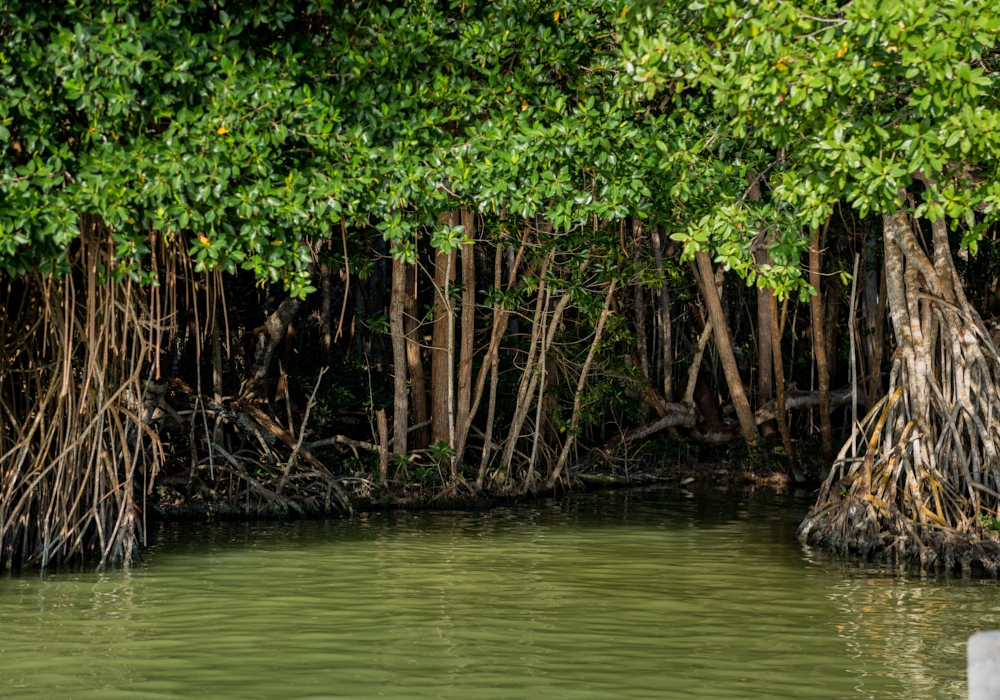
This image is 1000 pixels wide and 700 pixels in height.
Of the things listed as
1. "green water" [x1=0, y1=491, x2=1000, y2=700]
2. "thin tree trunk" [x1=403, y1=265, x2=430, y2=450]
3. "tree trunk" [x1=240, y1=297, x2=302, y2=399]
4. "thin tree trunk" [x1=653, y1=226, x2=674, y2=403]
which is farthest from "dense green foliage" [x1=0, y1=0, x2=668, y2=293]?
"thin tree trunk" [x1=653, y1=226, x2=674, y2=403]

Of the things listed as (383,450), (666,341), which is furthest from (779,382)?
(383,450)

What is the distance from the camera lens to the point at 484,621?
21.1 ft

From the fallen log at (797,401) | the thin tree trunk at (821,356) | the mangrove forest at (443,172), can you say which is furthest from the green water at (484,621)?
the fallen log at (797,401)

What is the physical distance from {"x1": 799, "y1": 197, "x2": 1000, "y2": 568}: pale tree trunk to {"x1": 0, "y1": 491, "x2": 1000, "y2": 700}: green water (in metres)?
0.52

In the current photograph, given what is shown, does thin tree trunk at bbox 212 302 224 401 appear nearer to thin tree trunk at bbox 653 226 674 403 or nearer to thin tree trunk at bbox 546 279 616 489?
thin tree trunk at bbox 546 279 616 489

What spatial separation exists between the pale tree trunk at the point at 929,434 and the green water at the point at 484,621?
1.70ft

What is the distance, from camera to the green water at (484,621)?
5.14m

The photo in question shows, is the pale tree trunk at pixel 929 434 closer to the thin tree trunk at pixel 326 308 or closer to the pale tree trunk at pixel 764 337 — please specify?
the pale tree trunk at pixel 764 337

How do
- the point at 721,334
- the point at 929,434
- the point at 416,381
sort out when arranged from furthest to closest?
1. the point at 721,334
2. the point at 416,381
3. the point at 929,434

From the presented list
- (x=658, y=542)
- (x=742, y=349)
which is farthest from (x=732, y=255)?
(x=742, y=349)

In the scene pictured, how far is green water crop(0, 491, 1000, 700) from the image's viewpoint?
5145 millimetres

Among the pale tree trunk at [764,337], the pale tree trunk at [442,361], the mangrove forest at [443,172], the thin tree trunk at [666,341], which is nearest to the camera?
the mangrove forest at [443,172]

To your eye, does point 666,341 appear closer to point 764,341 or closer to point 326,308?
point 764,341

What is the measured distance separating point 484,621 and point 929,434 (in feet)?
13.0
